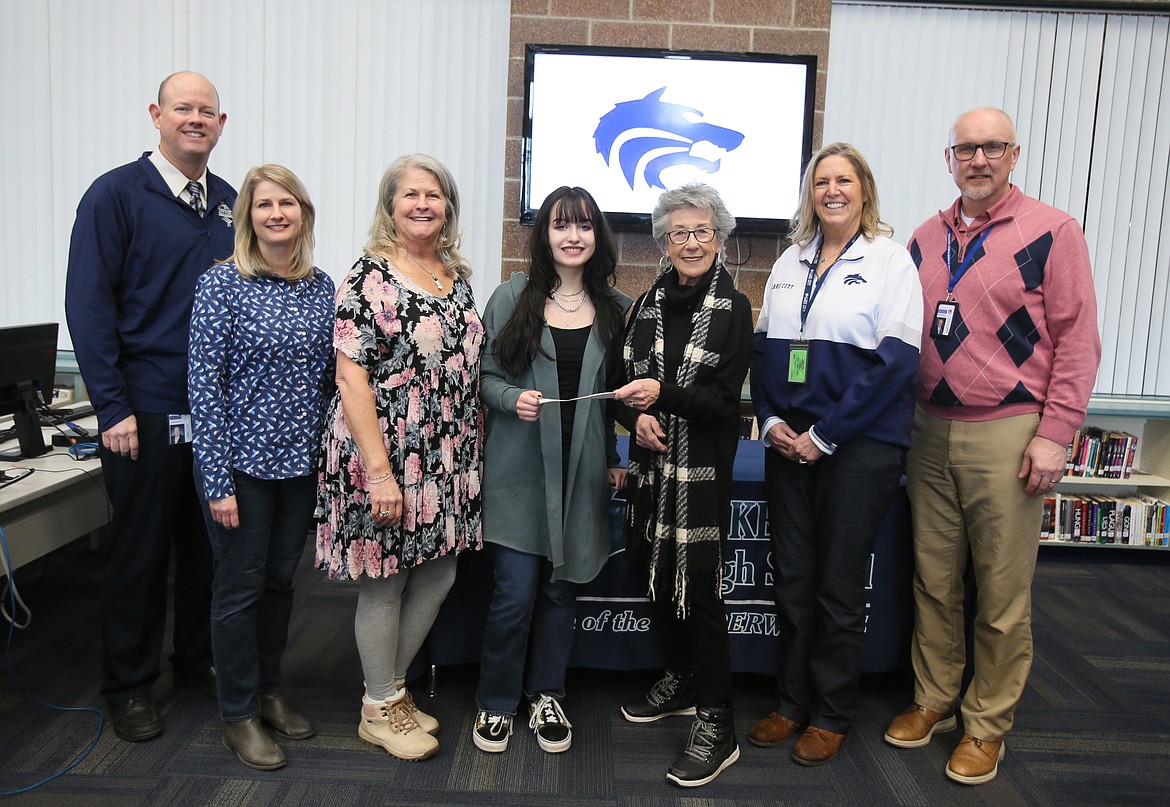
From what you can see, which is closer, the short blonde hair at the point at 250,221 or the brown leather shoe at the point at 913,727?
the short blonde hair at the point at 250,221

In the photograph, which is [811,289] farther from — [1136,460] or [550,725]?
[1136,460]

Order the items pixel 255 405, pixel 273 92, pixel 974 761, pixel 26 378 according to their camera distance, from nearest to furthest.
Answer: pixel 255 405, pixel 974 761, pixel 26 378, pixel 273 92

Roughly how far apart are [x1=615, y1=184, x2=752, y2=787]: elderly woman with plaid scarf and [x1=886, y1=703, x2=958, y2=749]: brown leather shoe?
516 millimetres

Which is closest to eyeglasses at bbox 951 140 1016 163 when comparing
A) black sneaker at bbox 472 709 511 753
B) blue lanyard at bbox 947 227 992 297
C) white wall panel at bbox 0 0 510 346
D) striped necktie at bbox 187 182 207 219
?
blue lanyard at bbox 947 227 992 297

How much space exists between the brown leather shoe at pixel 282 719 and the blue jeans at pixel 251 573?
10cm

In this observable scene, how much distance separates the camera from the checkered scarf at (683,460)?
6.67 feet

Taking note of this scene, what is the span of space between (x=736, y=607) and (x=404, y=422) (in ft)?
3.98

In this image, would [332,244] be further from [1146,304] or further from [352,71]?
[1146,304]

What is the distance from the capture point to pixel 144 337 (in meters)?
→ 2.17

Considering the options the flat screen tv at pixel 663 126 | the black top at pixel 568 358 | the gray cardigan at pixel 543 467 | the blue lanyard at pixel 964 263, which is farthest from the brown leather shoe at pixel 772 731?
the flat screen tv at pixel 663 126

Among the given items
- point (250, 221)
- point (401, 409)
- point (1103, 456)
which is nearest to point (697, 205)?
point (401, 409)

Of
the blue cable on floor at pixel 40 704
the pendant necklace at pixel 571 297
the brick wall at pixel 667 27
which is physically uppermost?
the brick wall at pixel 667 27

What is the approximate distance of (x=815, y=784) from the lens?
216cm

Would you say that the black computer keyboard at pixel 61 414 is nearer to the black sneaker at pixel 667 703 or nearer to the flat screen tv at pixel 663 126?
the flat screen tv at pixel 663 126
